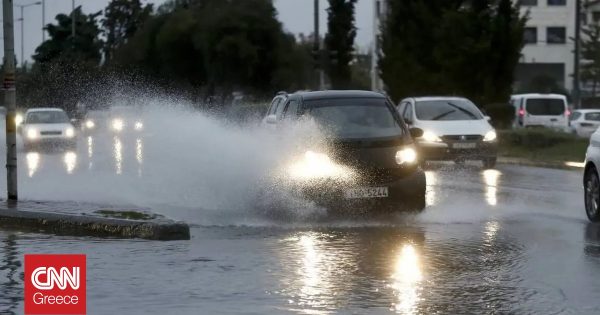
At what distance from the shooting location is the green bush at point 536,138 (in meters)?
32.8

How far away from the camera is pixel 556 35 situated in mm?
100750

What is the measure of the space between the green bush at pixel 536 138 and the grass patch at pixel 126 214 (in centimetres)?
2085

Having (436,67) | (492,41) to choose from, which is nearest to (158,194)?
(492,41)

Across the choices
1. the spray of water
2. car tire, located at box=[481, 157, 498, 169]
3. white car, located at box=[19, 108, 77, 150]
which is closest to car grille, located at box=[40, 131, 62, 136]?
white car, located at box=[19, 108, 77, 150]

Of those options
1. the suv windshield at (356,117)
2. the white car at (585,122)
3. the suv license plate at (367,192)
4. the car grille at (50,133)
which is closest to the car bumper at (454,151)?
the suv windshield at (356,117)

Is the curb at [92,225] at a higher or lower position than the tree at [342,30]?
lower

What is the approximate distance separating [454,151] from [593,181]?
11938mm

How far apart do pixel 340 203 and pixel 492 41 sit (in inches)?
961

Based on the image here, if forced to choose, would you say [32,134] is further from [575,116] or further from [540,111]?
[575,116]

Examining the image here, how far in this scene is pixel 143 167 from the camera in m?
26.7

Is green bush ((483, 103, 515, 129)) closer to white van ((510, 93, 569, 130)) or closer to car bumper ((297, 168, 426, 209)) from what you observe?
white van ((510, 93, 569, 130))

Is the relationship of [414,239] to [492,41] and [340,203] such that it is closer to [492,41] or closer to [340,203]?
[340,203]

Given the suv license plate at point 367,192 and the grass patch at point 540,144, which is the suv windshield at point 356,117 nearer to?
the suv license plate at point 367,192

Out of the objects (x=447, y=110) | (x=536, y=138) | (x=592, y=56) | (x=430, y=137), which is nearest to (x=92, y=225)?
(x=430, y=137)
